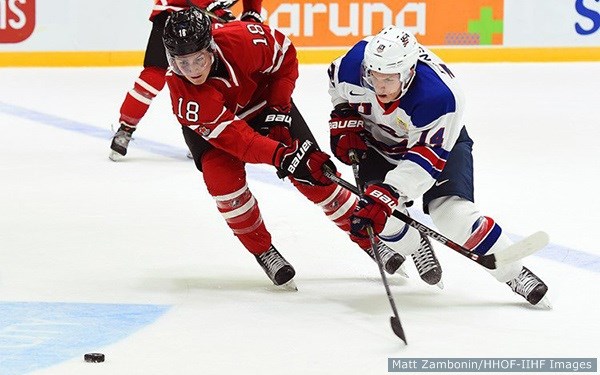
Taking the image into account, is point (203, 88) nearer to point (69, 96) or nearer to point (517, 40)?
point (69, 96)

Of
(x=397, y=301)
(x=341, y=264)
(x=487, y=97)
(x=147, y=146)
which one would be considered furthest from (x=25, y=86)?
(x=397, y=301)

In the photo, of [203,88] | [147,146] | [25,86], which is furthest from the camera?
[25,86]

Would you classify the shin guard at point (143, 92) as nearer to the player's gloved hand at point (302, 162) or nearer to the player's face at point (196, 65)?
the player's face at point (196, 65)

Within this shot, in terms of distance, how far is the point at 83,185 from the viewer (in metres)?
5.49

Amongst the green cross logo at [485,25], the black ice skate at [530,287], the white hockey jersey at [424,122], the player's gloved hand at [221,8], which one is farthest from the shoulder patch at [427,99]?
the green cross logo at [485,25]

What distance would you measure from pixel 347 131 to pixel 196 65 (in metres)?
0.54

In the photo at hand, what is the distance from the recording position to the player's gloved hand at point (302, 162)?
3561mm

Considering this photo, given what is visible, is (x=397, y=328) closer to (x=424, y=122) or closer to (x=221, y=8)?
(x=424, y=122)

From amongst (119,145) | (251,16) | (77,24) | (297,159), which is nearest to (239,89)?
(297,159)

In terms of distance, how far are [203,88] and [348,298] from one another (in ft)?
2.48

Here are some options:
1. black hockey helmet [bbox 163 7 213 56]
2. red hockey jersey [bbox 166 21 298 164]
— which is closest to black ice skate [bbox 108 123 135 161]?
red hockey jersey [bbox 166 21 298 164]

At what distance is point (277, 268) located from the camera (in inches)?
150

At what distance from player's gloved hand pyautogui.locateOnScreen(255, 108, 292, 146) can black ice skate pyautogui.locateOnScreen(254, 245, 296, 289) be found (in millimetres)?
355

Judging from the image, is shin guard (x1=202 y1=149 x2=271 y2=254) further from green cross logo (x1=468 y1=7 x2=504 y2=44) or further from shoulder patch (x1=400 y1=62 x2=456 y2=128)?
green cross logo (x1=468 y1=7 x2=504 y2=44)
